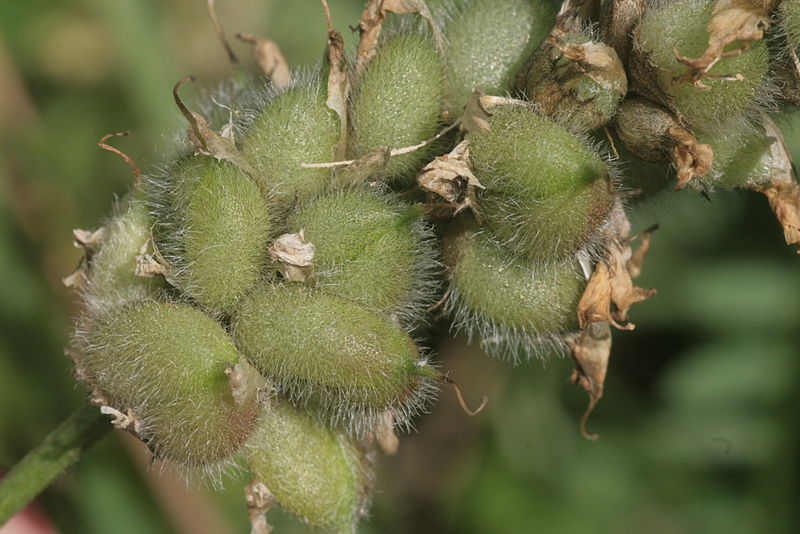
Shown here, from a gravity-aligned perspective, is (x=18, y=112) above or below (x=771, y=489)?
above

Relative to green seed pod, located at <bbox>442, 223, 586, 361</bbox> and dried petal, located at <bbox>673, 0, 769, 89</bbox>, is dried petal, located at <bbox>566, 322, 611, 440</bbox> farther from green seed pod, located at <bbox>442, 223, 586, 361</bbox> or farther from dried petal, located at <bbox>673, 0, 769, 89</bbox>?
dried petal, located at <bbox>673, 0, 769, 89</bbox>

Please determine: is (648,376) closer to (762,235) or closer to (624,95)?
(762,235)

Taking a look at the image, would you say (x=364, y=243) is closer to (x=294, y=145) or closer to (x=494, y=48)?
(x=294, y=145)

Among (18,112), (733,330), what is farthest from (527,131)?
(18,112)

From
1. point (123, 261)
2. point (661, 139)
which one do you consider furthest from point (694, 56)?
point (123, 261)

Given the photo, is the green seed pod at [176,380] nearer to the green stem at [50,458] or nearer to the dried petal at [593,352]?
the green stem at [50,458]

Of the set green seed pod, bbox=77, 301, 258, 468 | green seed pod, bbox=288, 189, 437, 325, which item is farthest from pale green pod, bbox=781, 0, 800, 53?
green seed pod, bbox=77, 301, 258, 468

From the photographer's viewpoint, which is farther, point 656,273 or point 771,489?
point 656,273
